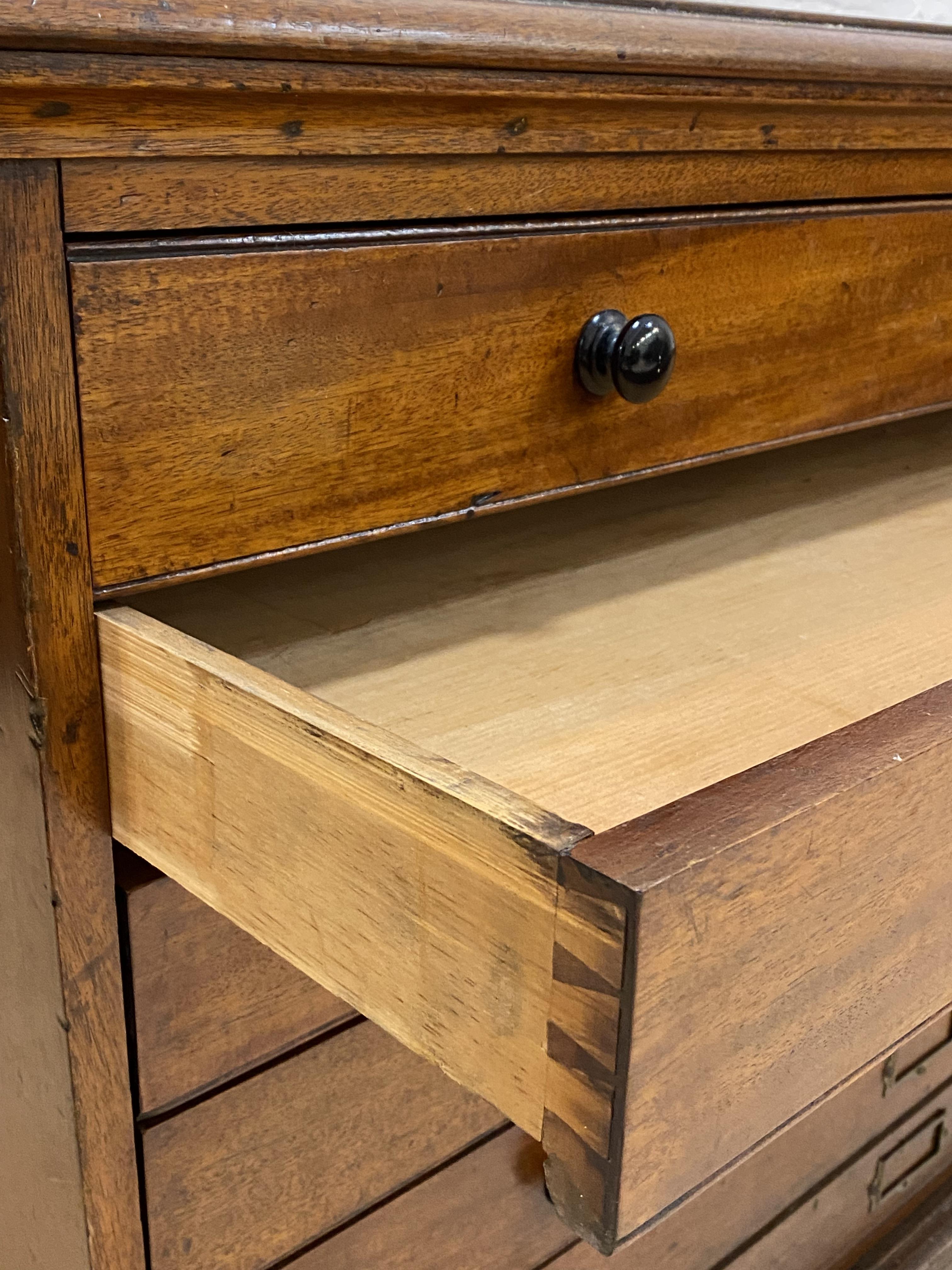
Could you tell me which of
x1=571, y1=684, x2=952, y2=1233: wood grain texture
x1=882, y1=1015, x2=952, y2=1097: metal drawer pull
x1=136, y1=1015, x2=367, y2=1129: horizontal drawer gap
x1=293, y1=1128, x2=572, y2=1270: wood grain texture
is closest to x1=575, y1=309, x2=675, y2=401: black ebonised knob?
x1=571, y1=684, x2=952, y2=1233: wood grain texture

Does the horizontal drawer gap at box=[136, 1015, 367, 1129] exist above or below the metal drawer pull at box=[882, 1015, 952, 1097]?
above

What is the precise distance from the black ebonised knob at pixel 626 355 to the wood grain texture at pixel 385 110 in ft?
0.25

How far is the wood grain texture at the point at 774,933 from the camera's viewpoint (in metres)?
0.33

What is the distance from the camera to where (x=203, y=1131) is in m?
0.63

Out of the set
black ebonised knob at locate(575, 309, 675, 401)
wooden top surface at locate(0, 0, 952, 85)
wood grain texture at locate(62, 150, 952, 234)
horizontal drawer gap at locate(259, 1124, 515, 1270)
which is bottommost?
horizontal drawer gap at locate(259, 1124, 515, 1270)

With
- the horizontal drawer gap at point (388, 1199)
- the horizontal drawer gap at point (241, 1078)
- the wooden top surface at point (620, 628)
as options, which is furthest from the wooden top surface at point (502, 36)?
the horizontal drawer gap at point (388, 1199)

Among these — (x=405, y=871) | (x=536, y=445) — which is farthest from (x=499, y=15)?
(x=405, y=871)

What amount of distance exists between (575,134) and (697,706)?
0.83ft

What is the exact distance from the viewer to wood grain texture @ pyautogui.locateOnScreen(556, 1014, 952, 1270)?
929mm

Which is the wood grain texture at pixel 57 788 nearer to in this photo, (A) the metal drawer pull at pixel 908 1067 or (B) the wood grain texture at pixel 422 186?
(B) the wood grain texture at pixel 422 186

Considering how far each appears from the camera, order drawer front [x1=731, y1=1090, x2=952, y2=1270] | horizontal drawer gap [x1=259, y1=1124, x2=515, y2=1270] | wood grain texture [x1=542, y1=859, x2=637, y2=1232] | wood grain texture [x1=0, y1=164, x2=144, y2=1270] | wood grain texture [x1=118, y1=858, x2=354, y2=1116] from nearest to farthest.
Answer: wood grain texture [x1=542, y1=859, x2=637, y2=1232] → wood grain texture [x1=0, y1=164, x2=144, y2=1270] → wood grain texture [x1=118, y1=858, x2=354, y2=1116] → horizontal drawer gap [x1=259, y1=1124, x2=515, y2=1270] → drawer front [x1=731, y1=1090, x2=952, y2=1270]

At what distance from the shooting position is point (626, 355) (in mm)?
582

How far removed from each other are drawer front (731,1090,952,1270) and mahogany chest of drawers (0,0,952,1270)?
0.36 meters

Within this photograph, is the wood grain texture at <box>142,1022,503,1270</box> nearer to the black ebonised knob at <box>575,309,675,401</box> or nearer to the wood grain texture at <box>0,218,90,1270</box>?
the wood grain texture at <box>0,218,90,1270</box>
